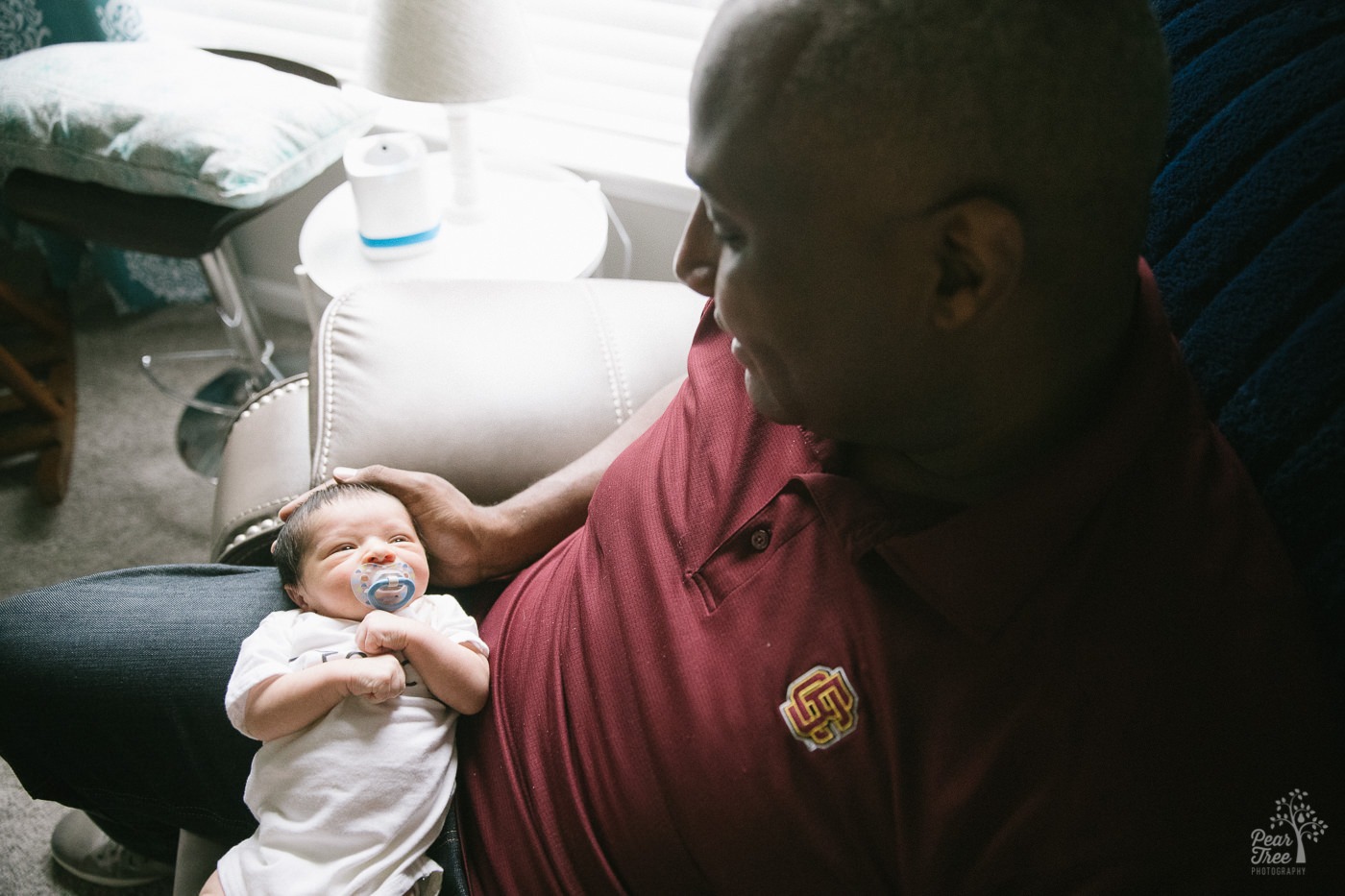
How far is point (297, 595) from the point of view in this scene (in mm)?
980

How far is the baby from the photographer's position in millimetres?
810

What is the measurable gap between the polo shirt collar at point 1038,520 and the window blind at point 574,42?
1280 mm

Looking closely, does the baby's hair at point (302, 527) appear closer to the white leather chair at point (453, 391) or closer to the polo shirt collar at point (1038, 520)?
the white leather chair at point (453, 391)

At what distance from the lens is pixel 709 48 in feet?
1.89

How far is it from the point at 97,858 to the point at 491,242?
3.75 feet

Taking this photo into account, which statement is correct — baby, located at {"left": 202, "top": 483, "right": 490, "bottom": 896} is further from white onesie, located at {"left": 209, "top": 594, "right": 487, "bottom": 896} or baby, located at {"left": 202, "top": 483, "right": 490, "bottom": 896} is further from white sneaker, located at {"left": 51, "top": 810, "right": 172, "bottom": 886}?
white sneaker, located at {"left": 51, "top": 810, "right": 172, "bottom": 886}

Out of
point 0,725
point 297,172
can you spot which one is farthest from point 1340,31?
point 297,172

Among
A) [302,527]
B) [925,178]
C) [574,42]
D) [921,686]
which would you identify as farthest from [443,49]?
[921,686]

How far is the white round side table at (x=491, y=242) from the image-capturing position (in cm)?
154

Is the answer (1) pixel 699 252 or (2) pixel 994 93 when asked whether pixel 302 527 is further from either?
(2) pixel 994 93

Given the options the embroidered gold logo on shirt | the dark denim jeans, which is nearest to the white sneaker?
the dark denim jeans

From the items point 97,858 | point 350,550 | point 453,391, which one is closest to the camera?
point 350,550

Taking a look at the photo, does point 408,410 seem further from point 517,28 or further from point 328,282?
point 517,28

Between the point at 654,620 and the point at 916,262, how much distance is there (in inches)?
16.2
